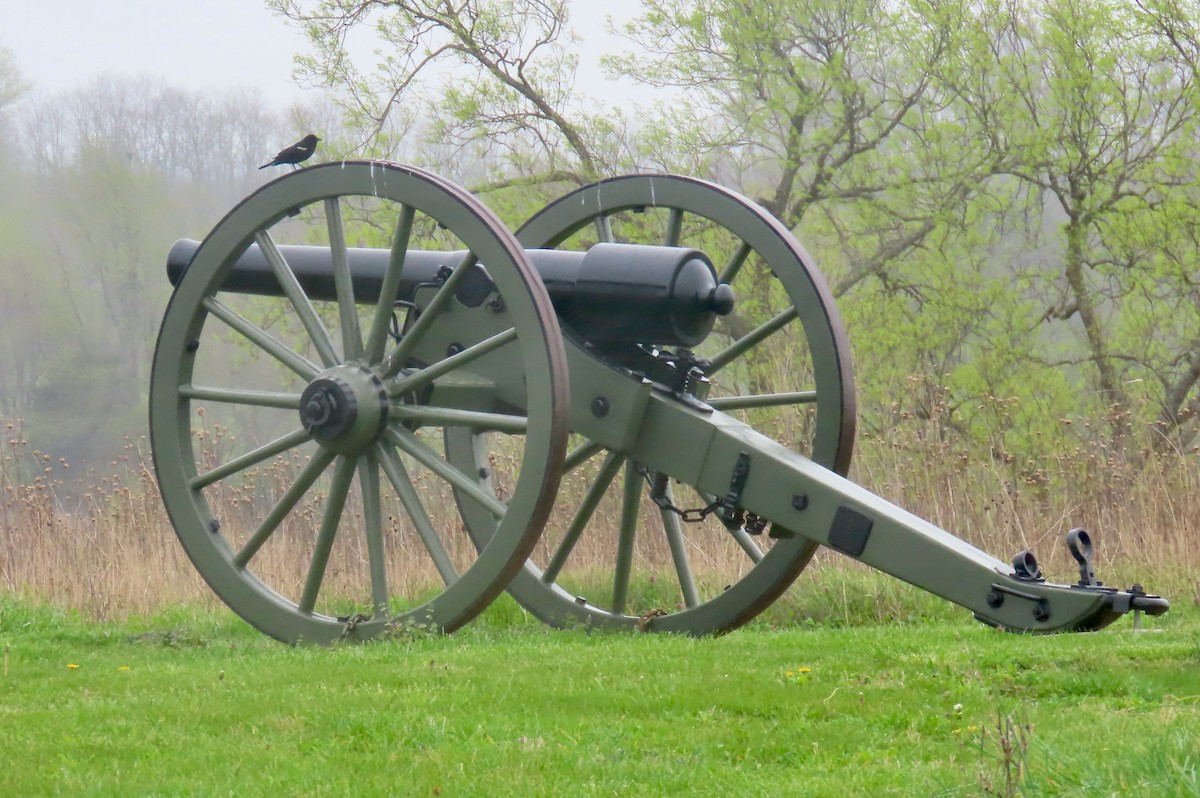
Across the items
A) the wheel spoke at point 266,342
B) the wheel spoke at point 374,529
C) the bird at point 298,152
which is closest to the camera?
the wheel spoke at point 374,529

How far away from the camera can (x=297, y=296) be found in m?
5.93

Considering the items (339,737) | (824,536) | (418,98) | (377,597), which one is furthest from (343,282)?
(418,98)

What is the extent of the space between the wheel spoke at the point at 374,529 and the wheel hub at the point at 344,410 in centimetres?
8

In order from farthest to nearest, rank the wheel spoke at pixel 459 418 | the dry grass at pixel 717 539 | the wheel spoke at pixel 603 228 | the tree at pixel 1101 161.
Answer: the tree at pixel 1101 161
the dry grass at pixel 717 539
the wheel spoke at pixel 603 228
the wheel spoke at pixel 459 418

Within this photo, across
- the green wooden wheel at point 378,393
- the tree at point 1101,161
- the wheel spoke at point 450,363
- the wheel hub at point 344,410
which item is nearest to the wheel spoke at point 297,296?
the green wooden wheel at point 378,393

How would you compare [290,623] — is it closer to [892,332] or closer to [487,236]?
[487,236]

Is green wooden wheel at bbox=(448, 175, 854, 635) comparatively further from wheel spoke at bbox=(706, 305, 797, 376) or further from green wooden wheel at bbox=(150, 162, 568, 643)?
green wooden wheel at bbox=(150, 162, 568, 643)

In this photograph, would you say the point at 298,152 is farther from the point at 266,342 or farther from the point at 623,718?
the point at 623,718

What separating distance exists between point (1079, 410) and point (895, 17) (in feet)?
16.5

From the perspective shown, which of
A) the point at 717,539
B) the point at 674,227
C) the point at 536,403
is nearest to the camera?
the point at 536,403

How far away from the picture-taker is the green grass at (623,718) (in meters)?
3.16

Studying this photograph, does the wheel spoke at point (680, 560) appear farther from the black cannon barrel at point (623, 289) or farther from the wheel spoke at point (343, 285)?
the wheel spoke at point (343, 285)

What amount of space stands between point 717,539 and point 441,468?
2900 mm

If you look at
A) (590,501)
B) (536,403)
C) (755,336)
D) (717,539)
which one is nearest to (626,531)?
(590,501)
